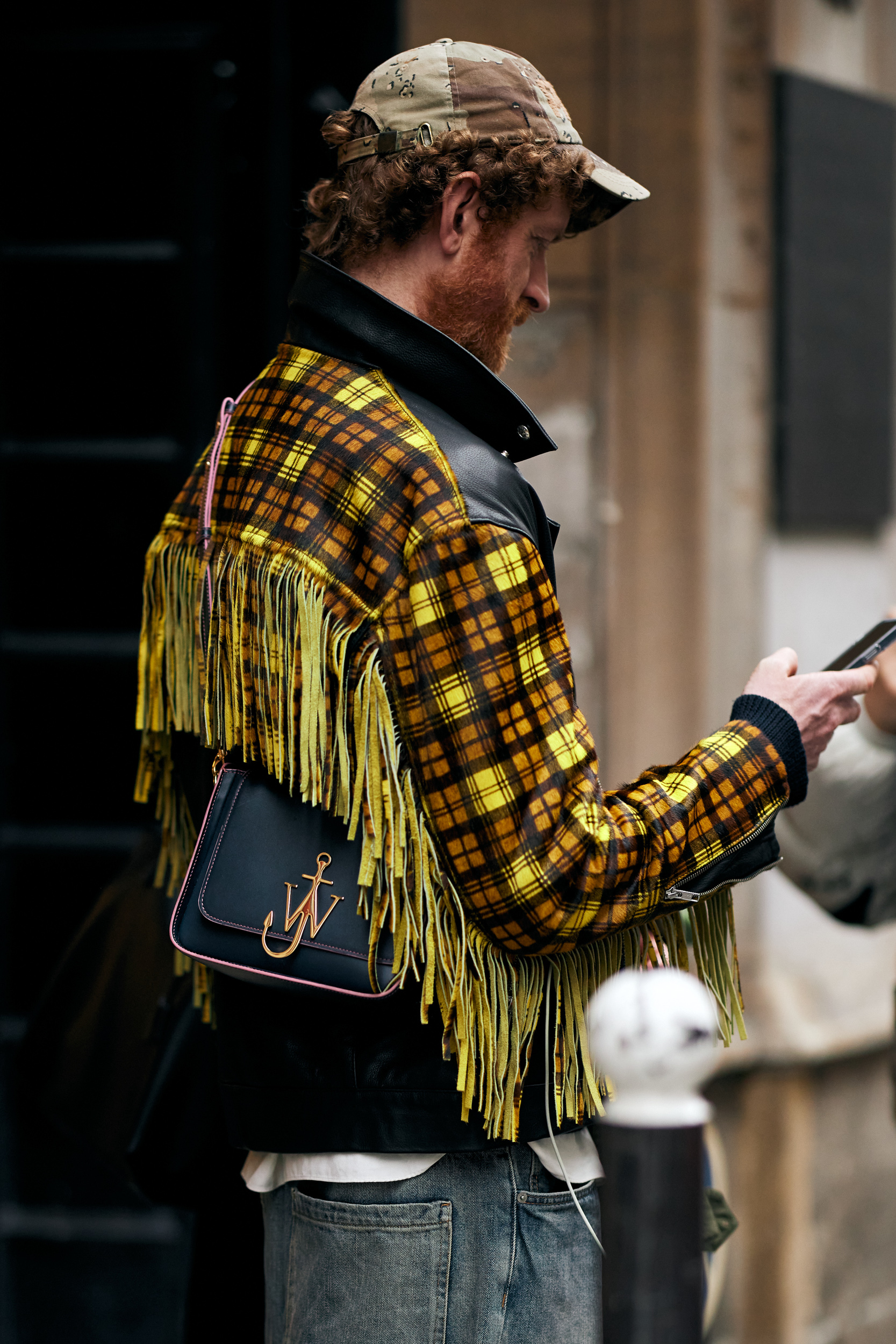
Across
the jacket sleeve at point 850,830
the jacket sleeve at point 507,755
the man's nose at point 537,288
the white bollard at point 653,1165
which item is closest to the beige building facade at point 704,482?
the jacket sleeve at point 850,830

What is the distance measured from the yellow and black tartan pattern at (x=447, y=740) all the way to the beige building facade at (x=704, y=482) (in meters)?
1.92

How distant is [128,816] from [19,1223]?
0.94 meters

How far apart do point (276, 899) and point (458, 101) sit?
2.69 ft

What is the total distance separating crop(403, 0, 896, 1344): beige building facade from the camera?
3.29m

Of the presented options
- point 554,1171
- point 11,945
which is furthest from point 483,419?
point 11,945

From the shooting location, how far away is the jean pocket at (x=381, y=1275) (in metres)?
1.42

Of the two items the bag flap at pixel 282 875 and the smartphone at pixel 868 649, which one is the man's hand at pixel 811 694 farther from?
the bag flap at pixel 282 875

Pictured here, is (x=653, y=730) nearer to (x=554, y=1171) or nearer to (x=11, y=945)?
(x=11, y=945)

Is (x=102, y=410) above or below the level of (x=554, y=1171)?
above

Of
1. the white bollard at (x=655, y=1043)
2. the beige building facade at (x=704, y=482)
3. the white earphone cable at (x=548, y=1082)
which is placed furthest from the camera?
the beige building facade at (x=704, y=482)

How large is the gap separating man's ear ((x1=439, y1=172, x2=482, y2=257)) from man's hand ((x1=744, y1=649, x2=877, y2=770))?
21.1 inches

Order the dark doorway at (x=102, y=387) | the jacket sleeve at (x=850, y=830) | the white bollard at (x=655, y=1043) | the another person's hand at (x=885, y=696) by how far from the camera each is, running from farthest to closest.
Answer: the dark doorway at (x=102, y=387), the jacket sleeve at (x=850, y=830), the another person's hand at (x=885, y=696), the white bollard at (x=655, y=1043)

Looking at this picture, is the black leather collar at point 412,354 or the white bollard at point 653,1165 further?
the black leather collar at point 412,354

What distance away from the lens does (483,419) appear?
1505 millimetres
